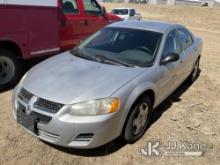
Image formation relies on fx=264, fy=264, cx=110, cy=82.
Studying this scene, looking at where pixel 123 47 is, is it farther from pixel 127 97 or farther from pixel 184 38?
pixel 184 38

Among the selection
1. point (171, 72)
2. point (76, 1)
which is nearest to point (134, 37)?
point (171, 72)

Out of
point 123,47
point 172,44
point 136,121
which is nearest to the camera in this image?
point 136,121

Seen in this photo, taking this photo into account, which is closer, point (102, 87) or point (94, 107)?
point (94, 107)

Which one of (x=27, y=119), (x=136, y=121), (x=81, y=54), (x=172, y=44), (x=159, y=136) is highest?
(x=172, y=44)

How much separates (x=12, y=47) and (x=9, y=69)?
0.46 meters

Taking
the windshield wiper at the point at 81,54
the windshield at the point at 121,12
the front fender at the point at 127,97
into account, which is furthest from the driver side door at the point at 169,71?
the windshield at the point at 121,12

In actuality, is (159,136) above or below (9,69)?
below

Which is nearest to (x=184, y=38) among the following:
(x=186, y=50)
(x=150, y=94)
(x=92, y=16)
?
(x=186, y=50)

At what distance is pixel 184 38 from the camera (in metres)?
5.43

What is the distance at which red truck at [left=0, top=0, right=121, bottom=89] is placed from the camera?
5.00 m

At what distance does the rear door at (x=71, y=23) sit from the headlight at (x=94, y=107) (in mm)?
3831

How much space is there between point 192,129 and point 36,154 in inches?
98.0

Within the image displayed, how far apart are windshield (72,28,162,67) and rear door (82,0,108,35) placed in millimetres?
2692

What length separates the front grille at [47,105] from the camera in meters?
3.02
